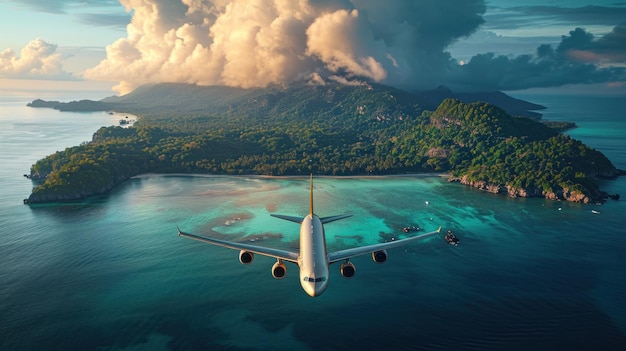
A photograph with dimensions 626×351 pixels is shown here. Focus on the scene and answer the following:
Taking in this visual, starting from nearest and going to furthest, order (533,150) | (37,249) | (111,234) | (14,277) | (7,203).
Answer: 1. (14,277)
2. (37,249)
3. (111,234)
4. (7,203)
5. (533,150)

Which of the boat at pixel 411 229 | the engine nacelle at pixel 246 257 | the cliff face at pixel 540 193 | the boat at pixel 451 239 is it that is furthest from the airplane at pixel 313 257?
the cliff face at pixel 540 193

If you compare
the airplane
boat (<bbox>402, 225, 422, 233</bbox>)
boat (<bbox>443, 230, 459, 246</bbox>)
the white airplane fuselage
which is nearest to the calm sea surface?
boat (<bbox>402, 225, 422, 233</bbox>)

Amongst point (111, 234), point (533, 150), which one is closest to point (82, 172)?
point (111, 234)

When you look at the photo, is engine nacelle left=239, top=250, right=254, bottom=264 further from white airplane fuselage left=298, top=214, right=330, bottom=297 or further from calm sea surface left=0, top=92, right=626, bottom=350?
calm sea surface left=0, top=92, right=626, bottom=350

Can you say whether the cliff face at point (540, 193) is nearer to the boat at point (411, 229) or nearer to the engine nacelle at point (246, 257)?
the boat at point (411, 229)

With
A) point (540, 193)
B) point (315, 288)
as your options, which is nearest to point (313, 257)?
point (315, 288)

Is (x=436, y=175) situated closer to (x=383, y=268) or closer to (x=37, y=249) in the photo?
(x=383, y=268)
